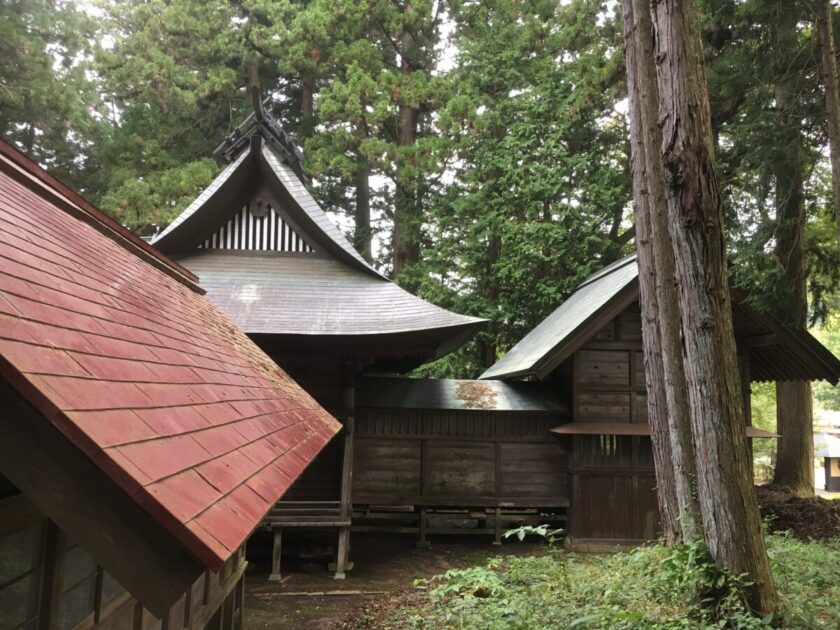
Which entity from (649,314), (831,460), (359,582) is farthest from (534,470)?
(831,460)

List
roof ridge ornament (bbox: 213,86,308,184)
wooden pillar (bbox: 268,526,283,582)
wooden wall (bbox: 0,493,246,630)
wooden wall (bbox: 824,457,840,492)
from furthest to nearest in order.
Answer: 1. wooden wall (bbox: 824,457,840,492)
2. roof ridge ornament (bbox: 213,86,308,184)
3. wooden pillar (bbox: 268,526,283,582)
4. wooden wall (bbox: 0,493,246,630)

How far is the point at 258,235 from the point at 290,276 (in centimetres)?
131

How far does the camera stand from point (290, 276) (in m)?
11.2

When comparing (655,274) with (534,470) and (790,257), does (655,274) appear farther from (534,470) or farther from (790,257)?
(790,257)

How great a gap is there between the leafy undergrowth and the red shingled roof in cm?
253

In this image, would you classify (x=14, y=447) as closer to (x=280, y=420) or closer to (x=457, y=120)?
(x=280, y=420)

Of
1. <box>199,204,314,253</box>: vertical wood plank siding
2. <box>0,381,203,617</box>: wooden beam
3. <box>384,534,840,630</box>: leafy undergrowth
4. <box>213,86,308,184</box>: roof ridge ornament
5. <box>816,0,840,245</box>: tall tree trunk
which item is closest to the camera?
<box>0,381,203,617</box>: wooden beam

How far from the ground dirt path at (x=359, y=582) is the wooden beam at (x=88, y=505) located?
19.2 feet

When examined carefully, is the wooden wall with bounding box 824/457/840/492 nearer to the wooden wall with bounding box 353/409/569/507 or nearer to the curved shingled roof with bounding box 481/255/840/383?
the curved shingled roof with bounding box 481/255/840/383

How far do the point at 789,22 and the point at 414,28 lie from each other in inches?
501

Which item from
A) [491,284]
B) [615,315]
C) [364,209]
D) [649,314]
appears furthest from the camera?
[364,209]

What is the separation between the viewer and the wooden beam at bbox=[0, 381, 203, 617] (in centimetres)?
143

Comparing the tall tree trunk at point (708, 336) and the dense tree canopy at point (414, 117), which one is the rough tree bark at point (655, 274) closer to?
the tall tree trunk at point (708, 336)

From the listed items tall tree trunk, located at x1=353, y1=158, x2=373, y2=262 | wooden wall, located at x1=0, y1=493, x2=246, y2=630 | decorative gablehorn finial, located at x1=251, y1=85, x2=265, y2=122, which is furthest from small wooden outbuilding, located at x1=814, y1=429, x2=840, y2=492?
wooden wall, located at x1=0, y1=493, x2=246, y2=630
